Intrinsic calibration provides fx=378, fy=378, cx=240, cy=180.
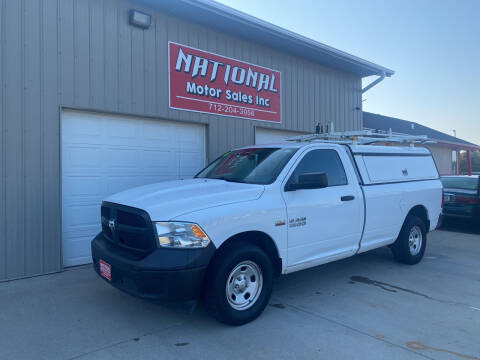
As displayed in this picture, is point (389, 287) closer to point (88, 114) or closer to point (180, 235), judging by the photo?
point (180, 235)

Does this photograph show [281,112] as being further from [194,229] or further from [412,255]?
[194,229]

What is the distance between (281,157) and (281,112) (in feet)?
16.2

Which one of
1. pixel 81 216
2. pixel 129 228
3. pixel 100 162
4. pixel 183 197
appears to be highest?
pixel 100 162

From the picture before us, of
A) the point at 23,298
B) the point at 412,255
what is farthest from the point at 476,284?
the point at 23,298

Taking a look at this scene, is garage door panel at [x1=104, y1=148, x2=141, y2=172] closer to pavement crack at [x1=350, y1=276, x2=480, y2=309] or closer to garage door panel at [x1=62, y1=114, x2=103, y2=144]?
garage door panel at [x1=62, y1=114, x2=103, y2=144]

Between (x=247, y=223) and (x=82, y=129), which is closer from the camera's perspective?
(x=247, y=223)

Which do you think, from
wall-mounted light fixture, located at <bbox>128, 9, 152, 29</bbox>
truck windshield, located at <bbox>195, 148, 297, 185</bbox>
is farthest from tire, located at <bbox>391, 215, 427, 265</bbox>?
wall-mounted light fixture, located at <bbox>128, 9, 152, 29</bbox>

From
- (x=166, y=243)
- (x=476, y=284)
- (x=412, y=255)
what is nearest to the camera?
(x=166, y=243)

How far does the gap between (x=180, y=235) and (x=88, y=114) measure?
383 cm

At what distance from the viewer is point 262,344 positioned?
11.6 ft

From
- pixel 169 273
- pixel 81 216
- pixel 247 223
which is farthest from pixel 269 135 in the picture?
pixel 169 273

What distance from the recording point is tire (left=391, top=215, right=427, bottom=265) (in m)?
6.20

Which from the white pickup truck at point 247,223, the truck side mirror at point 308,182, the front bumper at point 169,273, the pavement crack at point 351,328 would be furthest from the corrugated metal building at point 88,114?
the pavement crack at point 351,328

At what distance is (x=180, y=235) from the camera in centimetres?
351
